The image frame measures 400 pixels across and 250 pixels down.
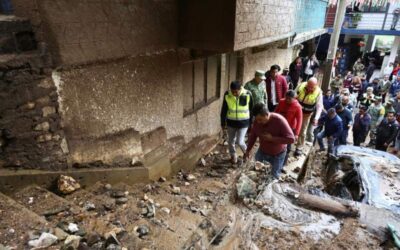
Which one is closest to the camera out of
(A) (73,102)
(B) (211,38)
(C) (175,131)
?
(A) (73,102)

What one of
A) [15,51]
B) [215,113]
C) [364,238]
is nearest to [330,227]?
[364,238]

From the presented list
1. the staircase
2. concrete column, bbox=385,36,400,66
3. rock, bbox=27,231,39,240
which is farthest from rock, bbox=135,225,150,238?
concrete column, bbox=385,36,400,66

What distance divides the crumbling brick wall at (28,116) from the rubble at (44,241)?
48.5 inches

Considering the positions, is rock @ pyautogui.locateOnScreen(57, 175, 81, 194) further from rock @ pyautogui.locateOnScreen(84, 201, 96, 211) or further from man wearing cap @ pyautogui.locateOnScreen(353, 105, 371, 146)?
man wearing cap @ pyautogui.locateOnScreen(353, 105, 371, 146)

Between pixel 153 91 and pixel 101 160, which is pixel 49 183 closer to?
pixel 101 160

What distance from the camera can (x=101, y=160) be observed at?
12.8 feet

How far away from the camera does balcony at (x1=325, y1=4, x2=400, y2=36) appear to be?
1775 cm

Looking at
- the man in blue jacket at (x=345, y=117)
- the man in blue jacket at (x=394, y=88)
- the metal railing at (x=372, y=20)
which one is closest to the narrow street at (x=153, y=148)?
the man in blue jacket at (x=345, y=117)

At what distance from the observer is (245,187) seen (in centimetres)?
350

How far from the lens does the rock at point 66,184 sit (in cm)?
340

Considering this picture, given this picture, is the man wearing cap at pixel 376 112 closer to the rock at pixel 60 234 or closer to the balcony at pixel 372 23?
the rock at pixel 60 234

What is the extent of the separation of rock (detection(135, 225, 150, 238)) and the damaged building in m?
1.16

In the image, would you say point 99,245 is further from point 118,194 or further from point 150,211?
point 118,194

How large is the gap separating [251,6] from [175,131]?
2407 mm
